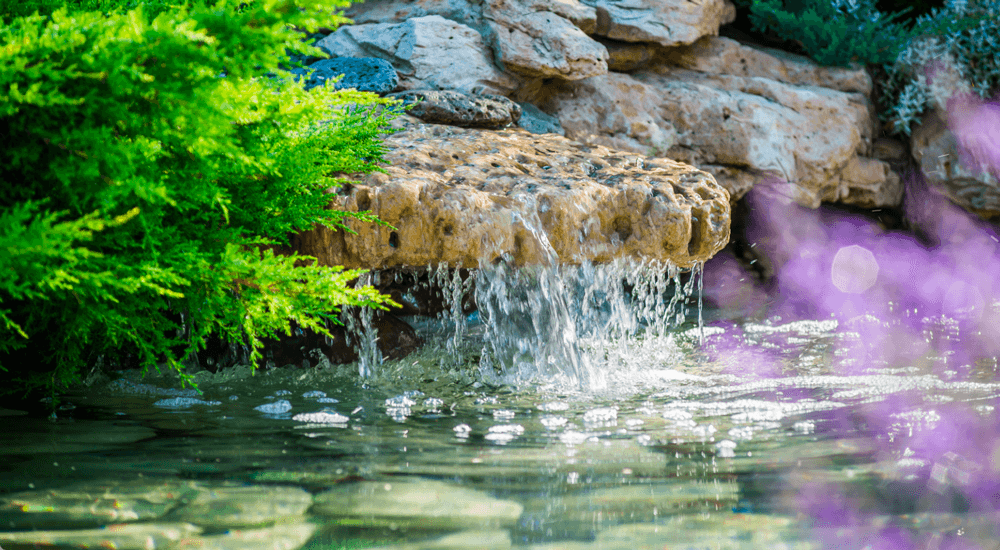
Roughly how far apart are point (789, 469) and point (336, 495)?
1320 millimetres

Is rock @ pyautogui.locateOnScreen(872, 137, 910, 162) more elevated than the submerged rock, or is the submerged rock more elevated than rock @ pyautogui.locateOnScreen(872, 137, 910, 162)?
the submerged rock

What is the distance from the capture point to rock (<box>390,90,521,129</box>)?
4859 mm

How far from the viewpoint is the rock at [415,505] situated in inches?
64.4

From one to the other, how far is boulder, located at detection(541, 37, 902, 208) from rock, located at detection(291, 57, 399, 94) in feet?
6.07

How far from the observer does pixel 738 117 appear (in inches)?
266

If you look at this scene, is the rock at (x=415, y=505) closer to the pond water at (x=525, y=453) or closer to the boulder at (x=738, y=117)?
the pond water at (x=525, y=453)

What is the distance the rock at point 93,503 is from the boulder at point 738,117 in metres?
5.23

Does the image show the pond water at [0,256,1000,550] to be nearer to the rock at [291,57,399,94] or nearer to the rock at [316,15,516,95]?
the rock at [291,57,399,94]

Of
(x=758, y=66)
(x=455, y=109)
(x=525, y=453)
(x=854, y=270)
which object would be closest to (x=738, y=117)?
(x=758, y=66)

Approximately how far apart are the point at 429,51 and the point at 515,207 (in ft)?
9.48

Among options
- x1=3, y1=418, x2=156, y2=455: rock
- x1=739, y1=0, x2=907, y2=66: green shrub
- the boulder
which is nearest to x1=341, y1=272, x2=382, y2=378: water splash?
x1=3, y1=418, x2=156, y2=455: rock

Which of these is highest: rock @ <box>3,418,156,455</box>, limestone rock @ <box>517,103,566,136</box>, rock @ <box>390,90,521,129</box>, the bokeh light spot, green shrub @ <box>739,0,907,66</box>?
green shrub @ <box>739,0,907,66</box>

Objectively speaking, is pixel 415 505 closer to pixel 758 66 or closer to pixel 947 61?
pixel 758 66

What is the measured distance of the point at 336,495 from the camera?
1.80 metres
